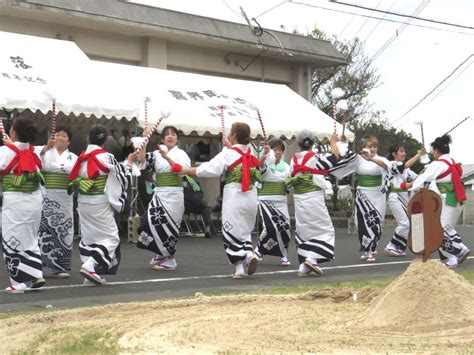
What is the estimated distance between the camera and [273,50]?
23656 mm

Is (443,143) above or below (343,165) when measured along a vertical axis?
above

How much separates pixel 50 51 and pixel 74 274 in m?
6.88

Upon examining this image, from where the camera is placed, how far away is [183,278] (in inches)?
404

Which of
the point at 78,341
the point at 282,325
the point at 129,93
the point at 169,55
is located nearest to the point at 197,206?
the point at 129,93

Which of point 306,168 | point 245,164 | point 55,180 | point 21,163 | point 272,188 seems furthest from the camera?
point 272,188

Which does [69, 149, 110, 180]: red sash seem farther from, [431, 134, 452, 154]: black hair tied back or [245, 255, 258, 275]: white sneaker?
[431, 134, 452, 154]: black hair tied back

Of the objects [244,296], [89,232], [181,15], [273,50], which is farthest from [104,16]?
[244,296]

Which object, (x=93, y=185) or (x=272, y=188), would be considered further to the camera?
(x=272, y=188)

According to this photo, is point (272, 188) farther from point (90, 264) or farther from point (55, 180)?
point (90, 264)

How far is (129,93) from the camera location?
15.7 m

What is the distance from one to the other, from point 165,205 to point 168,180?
337 mm

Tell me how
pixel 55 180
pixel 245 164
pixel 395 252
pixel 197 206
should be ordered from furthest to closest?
1. pixel 197 206
2. pixel 395 252
3. pixel 245 164
4. pixel 55 180

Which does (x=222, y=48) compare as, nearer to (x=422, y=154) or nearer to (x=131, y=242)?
(x=131, y=242)

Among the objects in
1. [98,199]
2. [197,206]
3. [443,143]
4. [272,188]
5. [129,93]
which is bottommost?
[197,206]
